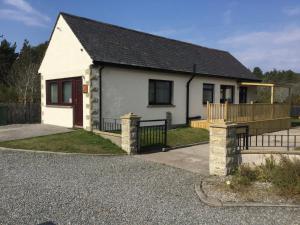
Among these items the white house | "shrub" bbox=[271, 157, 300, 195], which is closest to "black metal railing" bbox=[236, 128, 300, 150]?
"shrub" bbox=[271, 157, 300, 195]

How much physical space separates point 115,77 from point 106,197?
889 centimetres

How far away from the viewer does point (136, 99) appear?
1538cm

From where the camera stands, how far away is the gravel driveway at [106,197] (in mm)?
5109

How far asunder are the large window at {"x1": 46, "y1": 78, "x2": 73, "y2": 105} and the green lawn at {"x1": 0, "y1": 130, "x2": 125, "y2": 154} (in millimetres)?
3367

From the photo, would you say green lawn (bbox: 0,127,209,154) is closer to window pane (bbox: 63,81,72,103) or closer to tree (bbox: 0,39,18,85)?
window pane (bbox: 63,81,72,103)

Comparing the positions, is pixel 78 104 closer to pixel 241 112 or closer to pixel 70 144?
pixel 70 144

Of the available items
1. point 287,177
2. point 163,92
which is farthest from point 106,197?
point 163,92

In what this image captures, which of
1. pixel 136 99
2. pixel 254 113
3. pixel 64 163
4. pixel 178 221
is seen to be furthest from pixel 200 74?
pixel 178 221

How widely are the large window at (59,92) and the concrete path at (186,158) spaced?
6270 mm

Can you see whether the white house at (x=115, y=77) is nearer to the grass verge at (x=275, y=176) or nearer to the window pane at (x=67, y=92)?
the window pane at (x=67, y=92)

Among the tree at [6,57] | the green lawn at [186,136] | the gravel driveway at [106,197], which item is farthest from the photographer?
the tree at [6,57]

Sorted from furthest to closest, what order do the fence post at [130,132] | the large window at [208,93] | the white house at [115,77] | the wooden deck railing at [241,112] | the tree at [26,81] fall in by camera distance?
the tree at [26,81], the large window at [208,93], the wooden deck railing at [241,112], the white house at [115,77], the fence post at [130,132]

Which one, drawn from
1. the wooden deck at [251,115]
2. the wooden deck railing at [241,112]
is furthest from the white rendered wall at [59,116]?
the wooden deck railing at [241,112]

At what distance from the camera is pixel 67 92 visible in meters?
15.4
